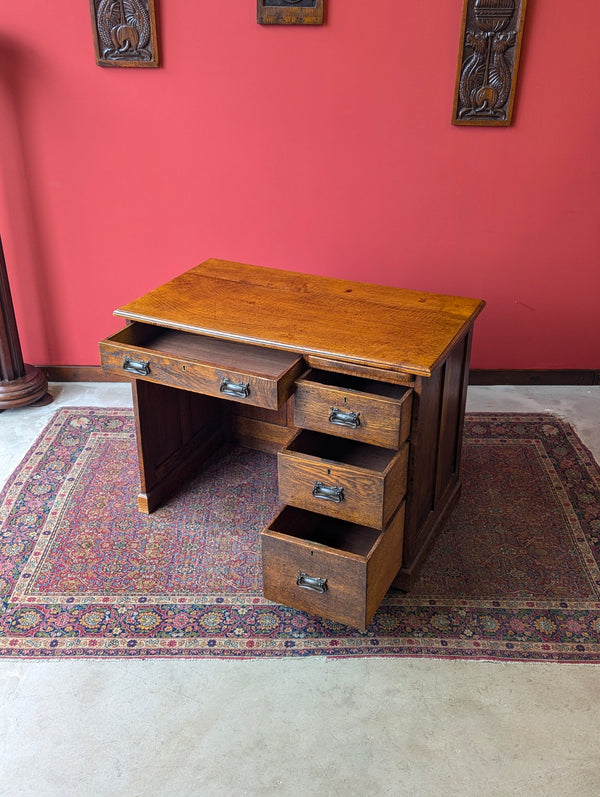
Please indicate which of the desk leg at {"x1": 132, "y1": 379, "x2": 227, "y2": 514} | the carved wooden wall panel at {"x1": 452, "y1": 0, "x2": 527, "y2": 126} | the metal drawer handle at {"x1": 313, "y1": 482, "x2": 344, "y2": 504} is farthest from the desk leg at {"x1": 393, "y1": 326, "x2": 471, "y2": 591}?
the carved wooden wall panel at {"x1": 452, "y1": 0, "x2": 527, "y2": 126}

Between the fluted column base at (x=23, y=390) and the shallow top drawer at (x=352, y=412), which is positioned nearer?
the shallow top drawer at (x=352, y=412)

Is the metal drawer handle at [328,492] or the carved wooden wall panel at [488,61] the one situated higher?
the carved wooden wall panel at [488,61]

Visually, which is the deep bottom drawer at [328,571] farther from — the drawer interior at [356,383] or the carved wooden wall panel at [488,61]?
the carved wooden wall panel at [488,61]

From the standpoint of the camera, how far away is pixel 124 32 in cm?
309

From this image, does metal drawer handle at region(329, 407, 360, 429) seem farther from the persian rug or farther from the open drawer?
the persian rug

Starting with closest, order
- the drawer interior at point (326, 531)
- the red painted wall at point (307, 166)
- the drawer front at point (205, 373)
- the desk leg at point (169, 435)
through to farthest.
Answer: the drawer front at point (205, 373)
the drawer interior at point (326, 531)
the desk leg at point (169, 435)
the red painted wall at point (307, 166)

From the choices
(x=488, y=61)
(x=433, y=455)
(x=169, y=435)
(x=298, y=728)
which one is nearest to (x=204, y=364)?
(x=169, y=435)

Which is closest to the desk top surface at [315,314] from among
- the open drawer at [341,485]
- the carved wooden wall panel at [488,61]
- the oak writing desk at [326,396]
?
the oak writing desk at [326,396]

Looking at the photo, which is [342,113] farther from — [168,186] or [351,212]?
[168,186]

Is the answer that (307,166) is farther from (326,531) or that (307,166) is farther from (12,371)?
(326,531)

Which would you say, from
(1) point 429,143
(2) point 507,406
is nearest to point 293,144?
(1) point 429,143

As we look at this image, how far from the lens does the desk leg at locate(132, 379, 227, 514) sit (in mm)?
2693

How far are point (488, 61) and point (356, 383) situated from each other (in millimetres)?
1429

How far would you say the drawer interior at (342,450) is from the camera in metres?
2.37
